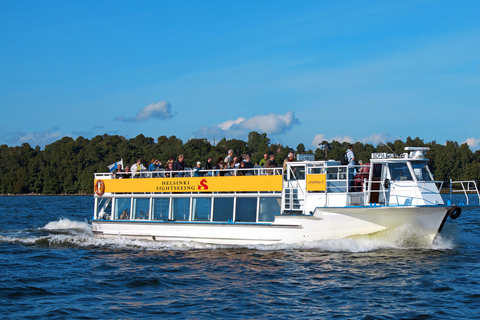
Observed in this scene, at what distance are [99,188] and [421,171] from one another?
1360 centimetres

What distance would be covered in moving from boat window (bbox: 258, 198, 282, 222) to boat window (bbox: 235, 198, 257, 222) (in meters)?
0.25

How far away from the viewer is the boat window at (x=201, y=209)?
20312 millimetres

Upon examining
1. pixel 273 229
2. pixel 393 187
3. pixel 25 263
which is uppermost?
pixel 393 187

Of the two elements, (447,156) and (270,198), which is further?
(447,156)

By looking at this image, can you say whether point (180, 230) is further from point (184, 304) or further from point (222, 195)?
point (184, 304)

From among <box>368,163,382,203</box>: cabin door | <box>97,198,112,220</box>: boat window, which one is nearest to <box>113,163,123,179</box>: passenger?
→ <box>97,198,112,220</box>: boat window

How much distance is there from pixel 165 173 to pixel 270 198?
520 cm

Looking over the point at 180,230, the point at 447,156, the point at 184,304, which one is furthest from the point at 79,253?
the point at 447,156

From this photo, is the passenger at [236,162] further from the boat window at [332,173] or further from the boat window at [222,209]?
the boat window at [332,173]

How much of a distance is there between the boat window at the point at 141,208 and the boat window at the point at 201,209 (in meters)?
2.40

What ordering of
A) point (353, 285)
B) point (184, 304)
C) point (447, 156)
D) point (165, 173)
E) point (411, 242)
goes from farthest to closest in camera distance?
point (447, 156) < point (165, 173) < point (411, 242) < point (353, 285) < point (184, 304)

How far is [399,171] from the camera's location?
17.9 metres

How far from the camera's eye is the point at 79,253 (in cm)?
2038

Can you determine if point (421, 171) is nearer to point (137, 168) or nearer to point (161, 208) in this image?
point (161, 208)
